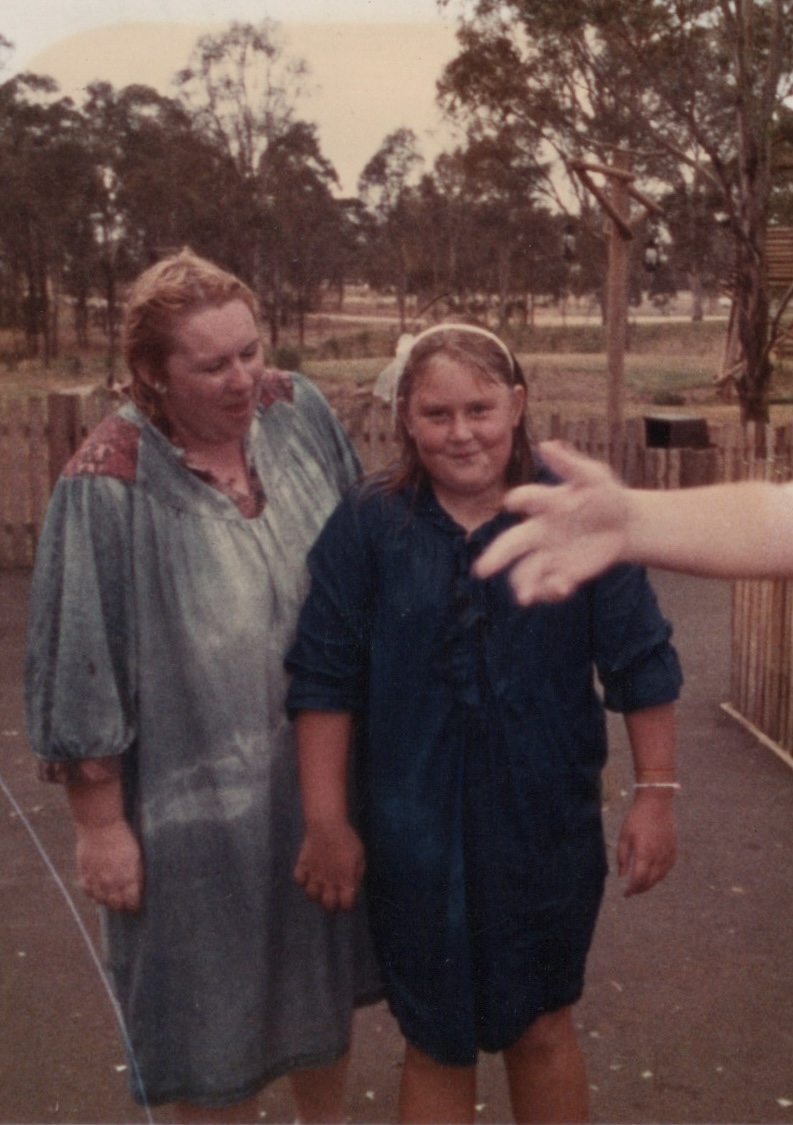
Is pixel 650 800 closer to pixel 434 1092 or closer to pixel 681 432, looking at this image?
pixel 434 1092

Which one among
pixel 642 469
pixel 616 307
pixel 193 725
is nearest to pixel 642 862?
pixel 193 725

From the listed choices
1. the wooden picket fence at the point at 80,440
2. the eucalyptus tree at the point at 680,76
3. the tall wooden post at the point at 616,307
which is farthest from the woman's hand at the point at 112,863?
the eucalyptus tree at the point at 680,76

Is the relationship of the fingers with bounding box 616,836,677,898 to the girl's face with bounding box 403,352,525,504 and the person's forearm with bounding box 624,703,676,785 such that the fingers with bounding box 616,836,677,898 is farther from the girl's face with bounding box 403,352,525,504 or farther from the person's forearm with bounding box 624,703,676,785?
the girl's face with bounding box 403,352,525,504

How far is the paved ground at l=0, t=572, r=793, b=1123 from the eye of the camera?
3.14 m

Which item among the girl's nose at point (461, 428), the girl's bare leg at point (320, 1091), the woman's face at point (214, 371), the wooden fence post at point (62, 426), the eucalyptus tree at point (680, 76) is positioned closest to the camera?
the girl's nose at point (461, 428)

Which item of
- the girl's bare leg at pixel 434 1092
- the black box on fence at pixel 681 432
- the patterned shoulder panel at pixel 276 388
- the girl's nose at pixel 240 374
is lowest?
the girl's bare leg at pixel 434 1092

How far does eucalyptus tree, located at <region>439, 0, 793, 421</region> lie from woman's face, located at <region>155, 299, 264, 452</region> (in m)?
15.4

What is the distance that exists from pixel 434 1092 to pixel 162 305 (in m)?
1.42

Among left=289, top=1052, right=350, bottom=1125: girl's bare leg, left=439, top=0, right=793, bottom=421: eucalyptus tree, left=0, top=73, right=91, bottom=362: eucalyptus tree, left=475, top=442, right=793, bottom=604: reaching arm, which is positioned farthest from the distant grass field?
left=475, top=442, right=793, bottom=604: reaching arm

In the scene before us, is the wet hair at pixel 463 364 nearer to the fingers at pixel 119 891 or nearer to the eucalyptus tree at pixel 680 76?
the fingers at pixel 119 891

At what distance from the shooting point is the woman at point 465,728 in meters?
2.21

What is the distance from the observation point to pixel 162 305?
2262mm

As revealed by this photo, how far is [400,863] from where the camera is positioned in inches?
89.9

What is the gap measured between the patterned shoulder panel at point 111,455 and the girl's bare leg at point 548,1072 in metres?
1.17
